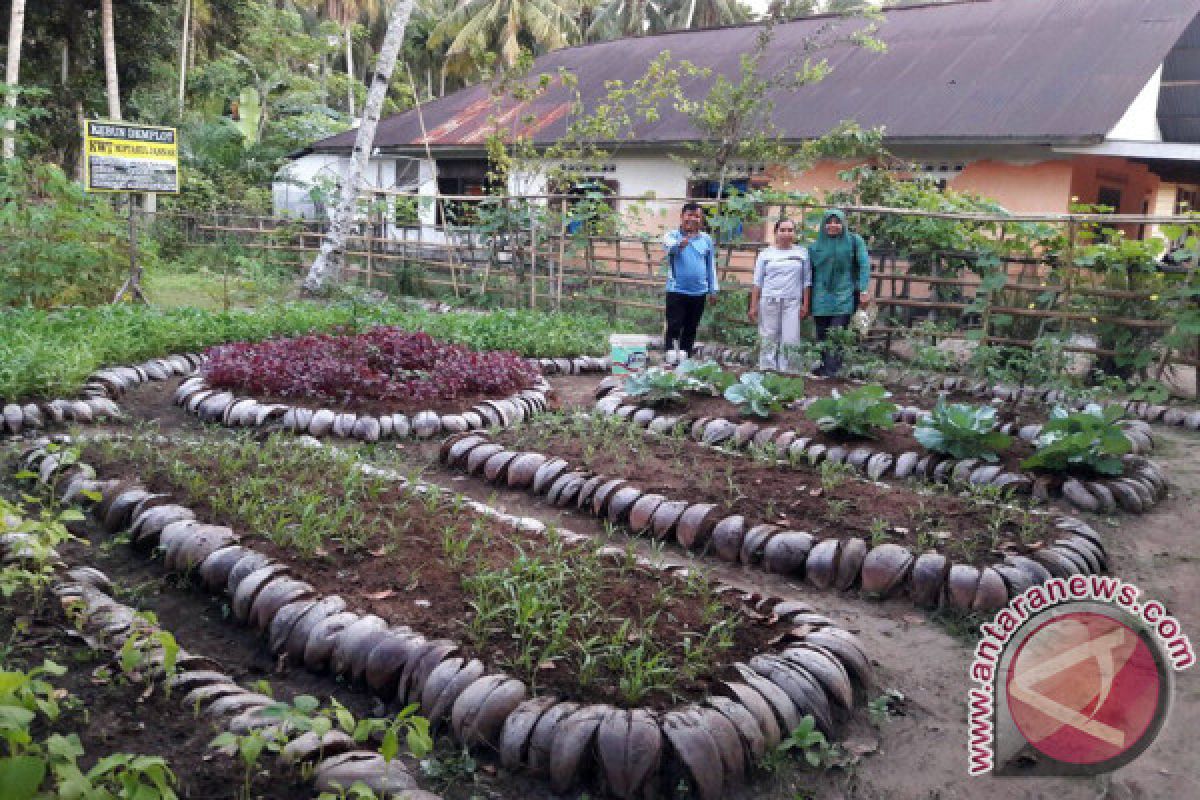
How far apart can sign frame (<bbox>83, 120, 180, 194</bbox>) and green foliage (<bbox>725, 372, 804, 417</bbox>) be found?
7530 mm

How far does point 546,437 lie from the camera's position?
5520mm

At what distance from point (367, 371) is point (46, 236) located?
415cm

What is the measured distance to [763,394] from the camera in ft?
19.6

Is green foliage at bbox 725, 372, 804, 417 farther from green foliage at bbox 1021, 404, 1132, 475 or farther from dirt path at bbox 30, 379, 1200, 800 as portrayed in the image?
dirt path at bbox 30, 379, 1200, 800

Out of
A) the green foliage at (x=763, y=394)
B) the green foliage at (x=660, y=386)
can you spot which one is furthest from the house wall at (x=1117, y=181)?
the green foliage at (x=660, y=386)

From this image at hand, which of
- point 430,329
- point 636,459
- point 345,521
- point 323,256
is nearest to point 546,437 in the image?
point 636,459

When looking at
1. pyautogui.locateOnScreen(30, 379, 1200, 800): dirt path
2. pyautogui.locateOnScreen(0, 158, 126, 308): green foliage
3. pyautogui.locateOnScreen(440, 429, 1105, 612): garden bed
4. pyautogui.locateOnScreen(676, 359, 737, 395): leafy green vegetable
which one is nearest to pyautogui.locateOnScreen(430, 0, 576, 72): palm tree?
pyautogui.locateOnScreen(0, 158, 126, 308): green foliage

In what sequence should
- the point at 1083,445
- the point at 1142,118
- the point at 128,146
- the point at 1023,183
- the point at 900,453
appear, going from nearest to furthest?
1. the point at 1083,445
2. the point at 900,453
3. the point at 128,146
4. the point at 1023,183
5. the point at 1142,118

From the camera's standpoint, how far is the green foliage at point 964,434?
5055 millimetres

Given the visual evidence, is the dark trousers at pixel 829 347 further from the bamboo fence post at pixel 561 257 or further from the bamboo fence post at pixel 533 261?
the bamboo fence post at pixel 533 261

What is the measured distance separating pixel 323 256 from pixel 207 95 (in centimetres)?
1772

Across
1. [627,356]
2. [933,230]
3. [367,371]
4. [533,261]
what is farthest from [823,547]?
[533,261]

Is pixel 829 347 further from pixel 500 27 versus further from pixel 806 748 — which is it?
pixel 500 27

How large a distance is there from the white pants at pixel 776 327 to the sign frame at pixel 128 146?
7069 millimetres
